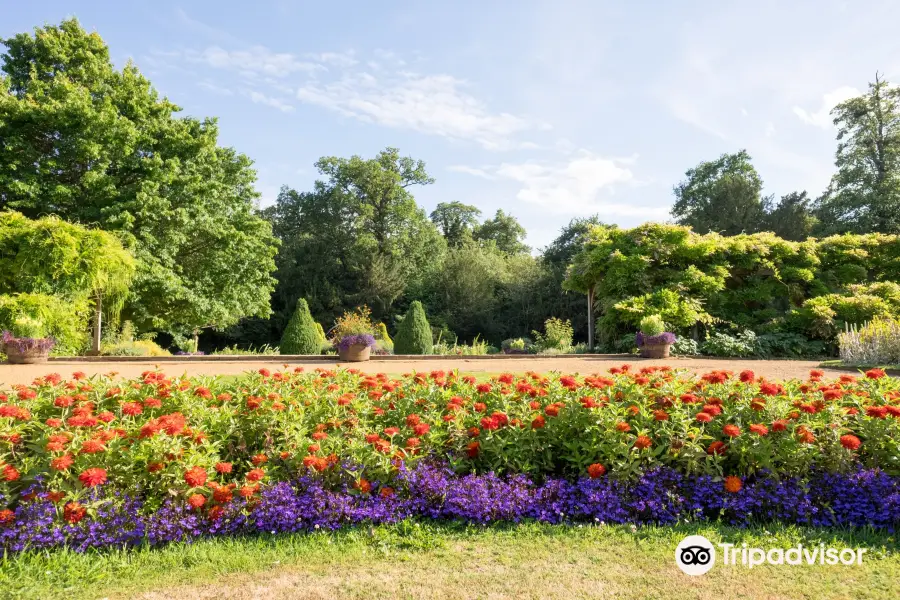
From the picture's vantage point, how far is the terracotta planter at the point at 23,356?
9250 mm

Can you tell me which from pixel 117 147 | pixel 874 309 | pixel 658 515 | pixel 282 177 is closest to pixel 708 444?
pixel 658 515

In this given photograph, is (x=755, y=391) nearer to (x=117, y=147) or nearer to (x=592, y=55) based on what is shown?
(x=592, y=55)

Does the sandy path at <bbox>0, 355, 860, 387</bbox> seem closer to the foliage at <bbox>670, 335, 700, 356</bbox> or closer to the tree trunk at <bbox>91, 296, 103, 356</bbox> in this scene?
the foliage at <bbox>670, 335, 700, 356</bbox>

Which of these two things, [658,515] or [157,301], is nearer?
[658,515]

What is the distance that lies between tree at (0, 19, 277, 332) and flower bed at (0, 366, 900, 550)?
41.2ft

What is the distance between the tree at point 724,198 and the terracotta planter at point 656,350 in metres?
13.0

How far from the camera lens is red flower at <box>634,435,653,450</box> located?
2867mm

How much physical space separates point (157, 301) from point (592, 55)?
46.4ft

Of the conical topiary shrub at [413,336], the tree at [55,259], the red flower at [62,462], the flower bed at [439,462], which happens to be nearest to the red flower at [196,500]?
the flower bed at [439,462]

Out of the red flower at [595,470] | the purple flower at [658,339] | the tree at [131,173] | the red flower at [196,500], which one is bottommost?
the red flower at [196,500]

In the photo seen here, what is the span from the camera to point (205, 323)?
1723cm

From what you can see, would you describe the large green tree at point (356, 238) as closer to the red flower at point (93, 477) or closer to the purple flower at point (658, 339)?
the purple flower at point (658, 339)

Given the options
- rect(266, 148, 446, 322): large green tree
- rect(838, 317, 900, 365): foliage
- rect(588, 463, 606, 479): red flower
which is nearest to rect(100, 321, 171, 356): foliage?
rect(266, 148, 446, 322): large green tree

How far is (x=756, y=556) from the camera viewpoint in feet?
8.02
